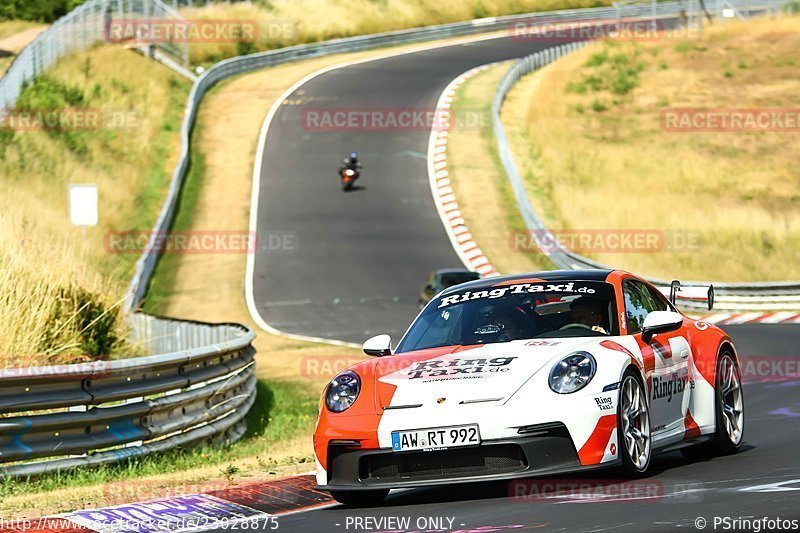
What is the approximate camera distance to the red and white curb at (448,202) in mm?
33719

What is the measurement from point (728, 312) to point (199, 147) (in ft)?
72.6

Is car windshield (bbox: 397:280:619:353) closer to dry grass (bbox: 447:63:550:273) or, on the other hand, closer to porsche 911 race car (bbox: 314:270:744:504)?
porsche 911 race car (bbox: 314:270:744:504)

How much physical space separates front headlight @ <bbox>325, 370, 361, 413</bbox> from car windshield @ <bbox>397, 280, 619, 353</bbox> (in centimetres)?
74

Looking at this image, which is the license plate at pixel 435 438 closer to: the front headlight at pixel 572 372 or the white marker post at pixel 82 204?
the front headlight at pixel 572 372

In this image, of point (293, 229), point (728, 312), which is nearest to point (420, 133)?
point (293, 229)

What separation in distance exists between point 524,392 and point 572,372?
1.13 feet

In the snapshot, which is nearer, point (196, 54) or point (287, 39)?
point (196, 54)

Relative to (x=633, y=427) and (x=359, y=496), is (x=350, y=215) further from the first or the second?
(x=633, y=427)

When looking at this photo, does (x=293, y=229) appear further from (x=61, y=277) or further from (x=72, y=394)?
(x=72, y=394)

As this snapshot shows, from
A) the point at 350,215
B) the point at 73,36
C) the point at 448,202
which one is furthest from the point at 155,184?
the point at 73,36

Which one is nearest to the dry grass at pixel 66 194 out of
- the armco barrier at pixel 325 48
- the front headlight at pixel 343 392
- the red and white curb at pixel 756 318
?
the armco barrier at pixel 325 48

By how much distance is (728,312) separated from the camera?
89.9 feet

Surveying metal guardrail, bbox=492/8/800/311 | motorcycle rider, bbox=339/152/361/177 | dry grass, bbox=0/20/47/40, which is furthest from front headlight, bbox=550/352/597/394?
dry grass, bbox=0/20/47/40

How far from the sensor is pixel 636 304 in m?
9.30
